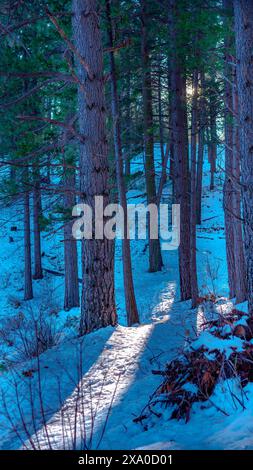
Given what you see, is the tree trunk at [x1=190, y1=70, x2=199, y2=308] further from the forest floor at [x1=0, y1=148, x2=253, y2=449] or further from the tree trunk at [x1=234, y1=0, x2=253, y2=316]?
the tree trunk at [x1=234, y1=0, x2=253, y2=316]

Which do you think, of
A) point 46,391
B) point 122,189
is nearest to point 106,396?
point 46,391

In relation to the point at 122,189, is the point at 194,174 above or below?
above

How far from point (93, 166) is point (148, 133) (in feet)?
24.5

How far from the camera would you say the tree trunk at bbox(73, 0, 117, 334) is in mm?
7066

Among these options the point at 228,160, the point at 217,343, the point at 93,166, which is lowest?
the point at 217,343

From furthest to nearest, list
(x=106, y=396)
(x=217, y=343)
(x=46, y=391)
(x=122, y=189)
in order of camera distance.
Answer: (x=122, y=189) → (x=46, y=391) → (x=106, y=396) → (x=217, y=343)

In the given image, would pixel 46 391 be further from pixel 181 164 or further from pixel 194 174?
pixel 181 164

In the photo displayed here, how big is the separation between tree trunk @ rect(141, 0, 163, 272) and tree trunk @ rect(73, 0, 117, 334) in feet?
13.5

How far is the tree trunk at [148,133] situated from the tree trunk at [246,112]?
19.5 feet

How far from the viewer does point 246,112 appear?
5.12 meters

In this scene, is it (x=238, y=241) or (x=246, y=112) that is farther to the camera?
(x=238, y=241)

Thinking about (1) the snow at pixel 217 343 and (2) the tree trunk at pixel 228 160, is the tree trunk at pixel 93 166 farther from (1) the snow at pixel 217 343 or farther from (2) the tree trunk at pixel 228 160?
(1) the snow at pixel 217 343

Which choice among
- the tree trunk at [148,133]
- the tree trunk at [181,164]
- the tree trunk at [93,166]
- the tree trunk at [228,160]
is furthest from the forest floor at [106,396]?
the tree trunk at [148,133]

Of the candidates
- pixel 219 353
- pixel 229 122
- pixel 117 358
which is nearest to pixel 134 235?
pixel 229 122
